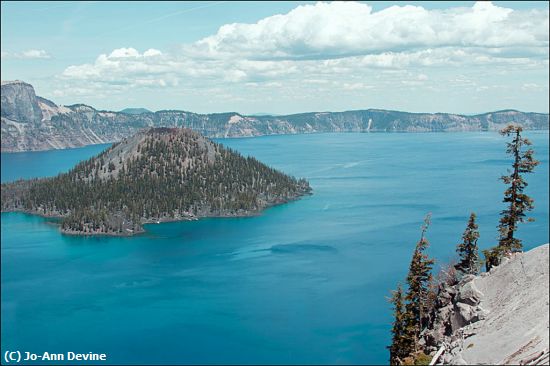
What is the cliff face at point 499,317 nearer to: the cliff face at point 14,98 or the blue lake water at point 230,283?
the blue lake water at point 230,283

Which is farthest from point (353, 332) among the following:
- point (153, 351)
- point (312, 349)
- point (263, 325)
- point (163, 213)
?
point (163, 213)

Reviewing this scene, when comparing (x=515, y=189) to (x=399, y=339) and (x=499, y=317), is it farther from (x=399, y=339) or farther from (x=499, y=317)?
(x=399, y=339)

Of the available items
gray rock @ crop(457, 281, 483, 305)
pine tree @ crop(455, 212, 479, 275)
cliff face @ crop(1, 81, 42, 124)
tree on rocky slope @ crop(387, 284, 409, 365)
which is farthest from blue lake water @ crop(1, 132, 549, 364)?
gray rock @ crop(457, 281, 483, 305)

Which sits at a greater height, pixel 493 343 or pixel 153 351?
pixel 493 343

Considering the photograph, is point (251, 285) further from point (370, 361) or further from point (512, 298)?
point (512, 298)

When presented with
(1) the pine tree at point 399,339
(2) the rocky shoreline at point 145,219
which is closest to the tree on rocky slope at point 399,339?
(1) the pine tree at point 399,339
